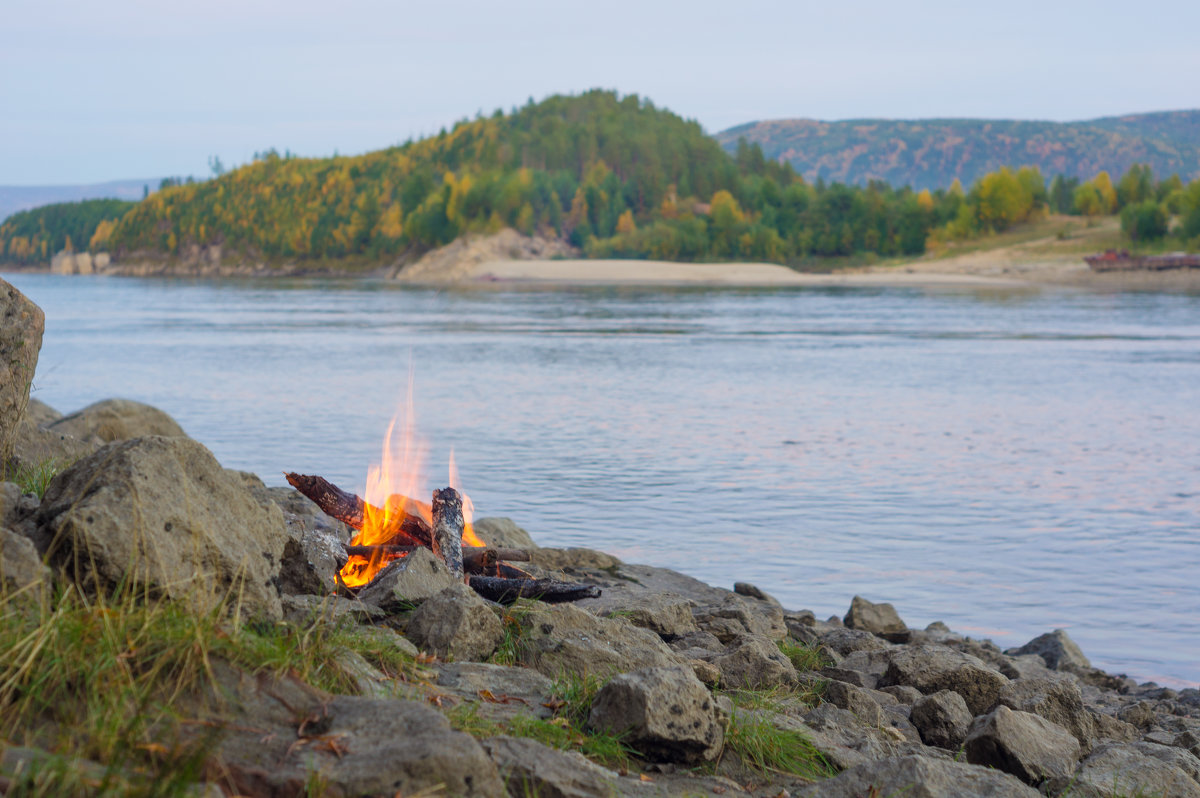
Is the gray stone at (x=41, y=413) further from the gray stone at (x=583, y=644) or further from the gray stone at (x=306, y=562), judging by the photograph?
the gray stone at (x=583, y=644)

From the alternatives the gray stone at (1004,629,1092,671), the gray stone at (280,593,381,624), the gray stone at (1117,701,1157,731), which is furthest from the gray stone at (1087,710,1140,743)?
the gray stone at (280,593,381,624)

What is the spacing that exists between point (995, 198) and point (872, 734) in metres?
137

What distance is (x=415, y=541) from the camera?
7.01m

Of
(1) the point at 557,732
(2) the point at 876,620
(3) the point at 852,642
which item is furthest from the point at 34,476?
(2) the point at 876,620

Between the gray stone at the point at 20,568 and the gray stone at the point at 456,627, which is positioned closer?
the gray stone at the point at 20,568

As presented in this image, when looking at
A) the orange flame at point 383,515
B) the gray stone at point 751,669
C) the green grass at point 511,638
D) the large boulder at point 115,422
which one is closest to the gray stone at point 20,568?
the green grass at point 511,638

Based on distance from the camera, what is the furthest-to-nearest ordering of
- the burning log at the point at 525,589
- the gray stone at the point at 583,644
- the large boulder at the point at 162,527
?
the burning log at the point at 525,589 < the gray stone at the point at 583,644 < the large boulder at the point at 162,527

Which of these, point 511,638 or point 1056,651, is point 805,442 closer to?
point 1056,651

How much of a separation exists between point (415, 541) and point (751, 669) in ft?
7.70

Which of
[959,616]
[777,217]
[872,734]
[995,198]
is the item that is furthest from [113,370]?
[777,217]

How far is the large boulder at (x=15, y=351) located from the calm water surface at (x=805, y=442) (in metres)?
6.43

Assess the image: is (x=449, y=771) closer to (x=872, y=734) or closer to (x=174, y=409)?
(x=872, y=734)

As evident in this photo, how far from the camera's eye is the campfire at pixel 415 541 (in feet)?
21.1

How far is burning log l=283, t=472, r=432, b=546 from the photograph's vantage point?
702cm
